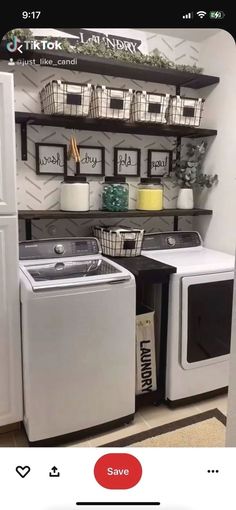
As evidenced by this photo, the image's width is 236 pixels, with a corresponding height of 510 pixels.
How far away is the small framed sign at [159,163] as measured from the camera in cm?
205

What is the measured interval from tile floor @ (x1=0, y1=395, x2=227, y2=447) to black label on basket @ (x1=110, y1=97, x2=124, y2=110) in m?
1.41

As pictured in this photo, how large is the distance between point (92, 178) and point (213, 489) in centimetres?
159

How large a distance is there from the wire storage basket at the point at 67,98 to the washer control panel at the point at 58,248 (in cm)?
58

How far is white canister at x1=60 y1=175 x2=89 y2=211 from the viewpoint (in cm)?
170

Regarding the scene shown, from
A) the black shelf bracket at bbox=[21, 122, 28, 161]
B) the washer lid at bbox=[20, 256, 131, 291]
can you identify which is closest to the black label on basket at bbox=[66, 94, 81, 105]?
the black shelf bracket at bbox=[21, 122, 28, 161]

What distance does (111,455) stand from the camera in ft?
1.86

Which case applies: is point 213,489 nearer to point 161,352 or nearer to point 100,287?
point 100,287

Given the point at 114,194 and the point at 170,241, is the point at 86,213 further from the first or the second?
the point at 170,241

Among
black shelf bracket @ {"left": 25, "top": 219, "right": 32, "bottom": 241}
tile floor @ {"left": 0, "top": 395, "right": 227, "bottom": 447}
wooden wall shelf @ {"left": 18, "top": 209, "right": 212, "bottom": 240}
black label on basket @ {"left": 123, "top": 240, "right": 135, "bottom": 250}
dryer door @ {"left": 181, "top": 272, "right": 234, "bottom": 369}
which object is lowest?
tile floor @ {"left": 0, "top": 395, "right": 227, "bottom": 447}

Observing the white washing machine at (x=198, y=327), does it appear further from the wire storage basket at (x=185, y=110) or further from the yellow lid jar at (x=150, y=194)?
the wire storage basket at (x=185, y=110)

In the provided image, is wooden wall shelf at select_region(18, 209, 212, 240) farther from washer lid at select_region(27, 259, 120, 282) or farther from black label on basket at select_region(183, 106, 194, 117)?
black label on basket at select_region(183, 106, 194, 117)

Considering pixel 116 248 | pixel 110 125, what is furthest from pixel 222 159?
pixel 116 248

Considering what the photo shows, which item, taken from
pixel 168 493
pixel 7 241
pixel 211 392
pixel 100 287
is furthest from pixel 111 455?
pixel 211 392
